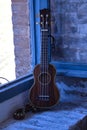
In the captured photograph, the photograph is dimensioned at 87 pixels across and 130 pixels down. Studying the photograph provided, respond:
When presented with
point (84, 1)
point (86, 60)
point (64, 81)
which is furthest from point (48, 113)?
point (84, 1)

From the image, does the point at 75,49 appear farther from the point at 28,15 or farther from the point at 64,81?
the point at 28,15

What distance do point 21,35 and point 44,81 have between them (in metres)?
0.57

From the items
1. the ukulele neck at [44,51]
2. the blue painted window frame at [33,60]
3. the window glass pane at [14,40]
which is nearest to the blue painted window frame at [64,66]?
the blue painted window frame at [33,60]

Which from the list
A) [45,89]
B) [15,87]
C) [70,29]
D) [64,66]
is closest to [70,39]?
[70,29]

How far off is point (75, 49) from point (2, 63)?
2.09ft

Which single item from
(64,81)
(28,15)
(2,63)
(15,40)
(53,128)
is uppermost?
(28,15)

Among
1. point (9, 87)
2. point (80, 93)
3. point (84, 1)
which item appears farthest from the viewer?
point (80, 93)

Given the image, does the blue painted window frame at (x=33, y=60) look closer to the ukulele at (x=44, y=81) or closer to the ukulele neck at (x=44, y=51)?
the ukulele at (x=44, y=81)

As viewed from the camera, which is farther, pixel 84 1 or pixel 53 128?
pixel 84 1

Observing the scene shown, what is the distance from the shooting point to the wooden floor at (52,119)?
1.79m

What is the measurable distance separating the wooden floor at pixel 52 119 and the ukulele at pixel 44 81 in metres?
0.08

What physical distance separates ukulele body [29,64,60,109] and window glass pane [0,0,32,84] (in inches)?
13.1

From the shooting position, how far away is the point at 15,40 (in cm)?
244

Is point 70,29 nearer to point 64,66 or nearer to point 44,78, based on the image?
point 64,66
